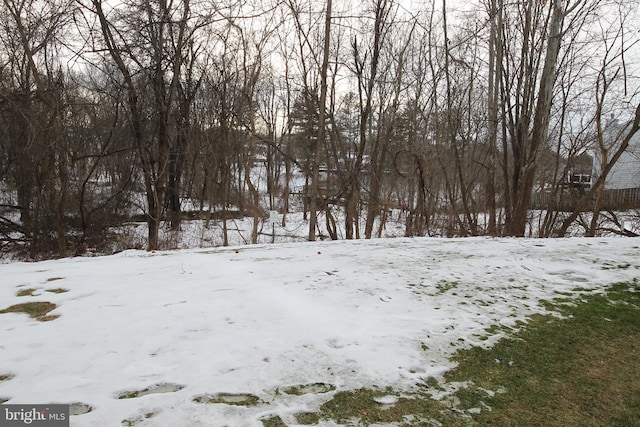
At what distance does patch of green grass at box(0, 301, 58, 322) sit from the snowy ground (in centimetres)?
6

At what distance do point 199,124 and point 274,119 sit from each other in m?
13.5

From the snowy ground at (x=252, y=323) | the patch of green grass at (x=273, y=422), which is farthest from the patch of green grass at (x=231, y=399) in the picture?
the patch of green grass at (x=273, y=422)

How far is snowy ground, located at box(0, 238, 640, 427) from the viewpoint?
1793 mm

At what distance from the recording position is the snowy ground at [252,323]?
179cm

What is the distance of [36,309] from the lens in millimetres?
2799

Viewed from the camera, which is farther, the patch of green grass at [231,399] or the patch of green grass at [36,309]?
the patch of green grass at [36,309]

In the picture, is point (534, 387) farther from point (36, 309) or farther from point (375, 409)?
point (36, 309)

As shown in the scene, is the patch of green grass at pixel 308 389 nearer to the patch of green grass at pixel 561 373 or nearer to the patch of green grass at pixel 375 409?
the patch of green grass at pixel 375 409

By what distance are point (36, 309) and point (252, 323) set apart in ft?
5.53

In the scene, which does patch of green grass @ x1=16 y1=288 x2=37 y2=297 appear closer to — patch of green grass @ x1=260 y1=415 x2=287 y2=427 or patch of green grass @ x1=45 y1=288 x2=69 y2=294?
patch of green grass @ x1=45 y1=288 x2=69 y2=294

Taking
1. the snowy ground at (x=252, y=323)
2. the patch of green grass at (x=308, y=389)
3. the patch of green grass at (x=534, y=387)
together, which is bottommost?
the patch of green grass at (x=534, y=387)

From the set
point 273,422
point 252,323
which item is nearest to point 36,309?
point 252,323

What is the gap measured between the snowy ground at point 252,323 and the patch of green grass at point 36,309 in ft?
0.20

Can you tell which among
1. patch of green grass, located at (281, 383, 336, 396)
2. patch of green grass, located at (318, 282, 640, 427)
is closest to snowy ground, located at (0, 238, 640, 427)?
patch of green grass, located at (281, 383, 336, 396)
